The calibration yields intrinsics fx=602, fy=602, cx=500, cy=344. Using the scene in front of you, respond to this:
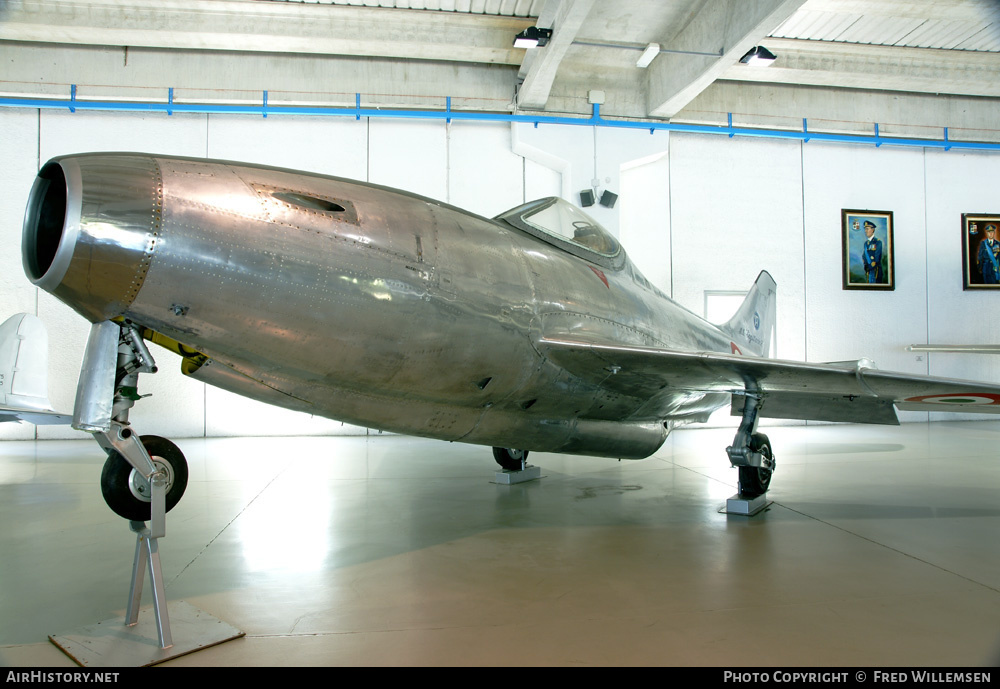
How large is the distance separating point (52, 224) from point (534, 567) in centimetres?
308

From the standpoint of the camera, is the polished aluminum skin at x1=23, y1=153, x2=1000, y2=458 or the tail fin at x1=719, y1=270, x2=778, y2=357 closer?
the polished aluminum skin at x1=23, y1=153, x2=1000, y2=458

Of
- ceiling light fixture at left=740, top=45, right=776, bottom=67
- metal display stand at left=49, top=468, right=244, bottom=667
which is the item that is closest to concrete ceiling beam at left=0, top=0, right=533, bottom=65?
ceiling light fixture at left=740, top=45, right=776, bottom=67

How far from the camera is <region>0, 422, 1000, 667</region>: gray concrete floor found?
2572 mm

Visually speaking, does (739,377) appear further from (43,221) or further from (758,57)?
(758,57)

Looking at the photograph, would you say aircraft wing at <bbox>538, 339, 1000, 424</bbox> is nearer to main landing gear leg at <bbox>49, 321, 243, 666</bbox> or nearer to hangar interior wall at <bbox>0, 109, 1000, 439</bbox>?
main landing gear leg at <bbox>49, 321, 243, 666</bbox>

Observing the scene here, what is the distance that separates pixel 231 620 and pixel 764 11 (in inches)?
374

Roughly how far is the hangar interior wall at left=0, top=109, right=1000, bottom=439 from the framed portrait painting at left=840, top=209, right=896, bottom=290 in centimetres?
19

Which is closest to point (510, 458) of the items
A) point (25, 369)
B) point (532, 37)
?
point (25, 369)

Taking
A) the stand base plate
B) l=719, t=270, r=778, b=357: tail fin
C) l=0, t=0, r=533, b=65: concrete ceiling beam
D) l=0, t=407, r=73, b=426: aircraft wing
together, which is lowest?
the stand base plate

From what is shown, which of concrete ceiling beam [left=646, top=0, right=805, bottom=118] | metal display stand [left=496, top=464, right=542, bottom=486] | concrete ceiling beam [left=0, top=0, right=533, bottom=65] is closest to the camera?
metal display stand [left=496, top=464, right=542, bottom=486]

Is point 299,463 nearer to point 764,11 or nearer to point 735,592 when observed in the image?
point 735,592

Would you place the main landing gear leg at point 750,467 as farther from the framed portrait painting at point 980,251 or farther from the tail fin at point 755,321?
the framed portrait painting at point 980,251

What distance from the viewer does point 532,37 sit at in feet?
30.3

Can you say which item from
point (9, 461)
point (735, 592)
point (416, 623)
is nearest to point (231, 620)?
point (416, 623)
